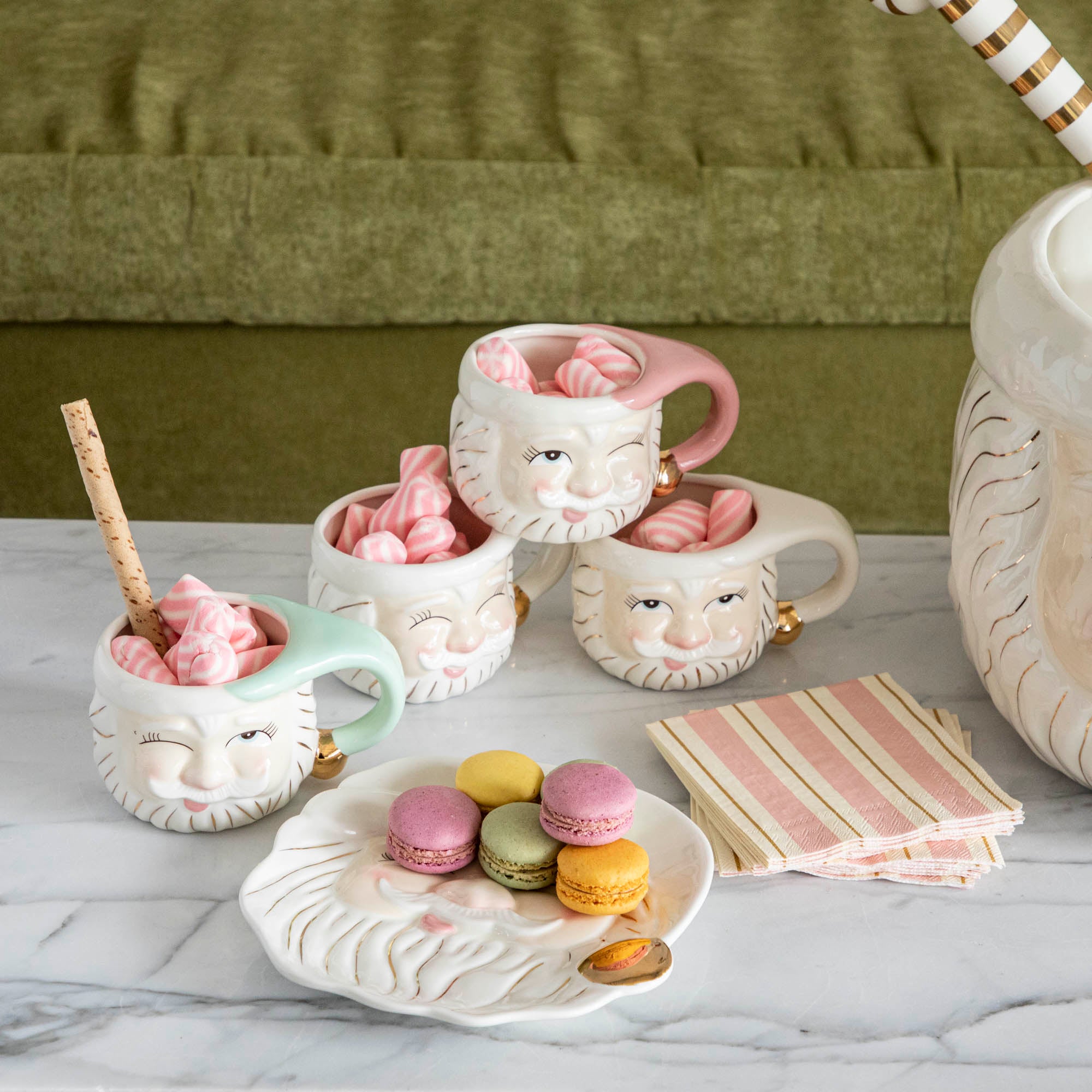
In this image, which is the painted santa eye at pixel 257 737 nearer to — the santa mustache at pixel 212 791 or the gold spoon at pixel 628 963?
the santa mustache at pixel 212 791

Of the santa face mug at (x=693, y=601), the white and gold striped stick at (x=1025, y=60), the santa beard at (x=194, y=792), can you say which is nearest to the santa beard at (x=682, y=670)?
the santa face mug at (x=693, y=601)

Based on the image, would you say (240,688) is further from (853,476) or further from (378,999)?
(853,476)

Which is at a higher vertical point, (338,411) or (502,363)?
(502,363)

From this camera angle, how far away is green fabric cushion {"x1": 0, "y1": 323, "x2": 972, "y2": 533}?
1.44 m

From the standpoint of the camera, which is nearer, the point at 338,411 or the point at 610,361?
the point at 610,361

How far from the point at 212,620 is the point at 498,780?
0.16 metres

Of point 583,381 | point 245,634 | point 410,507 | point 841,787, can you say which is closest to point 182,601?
point 245,634

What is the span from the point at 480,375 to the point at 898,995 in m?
0.38

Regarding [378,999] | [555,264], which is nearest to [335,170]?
[555,264]

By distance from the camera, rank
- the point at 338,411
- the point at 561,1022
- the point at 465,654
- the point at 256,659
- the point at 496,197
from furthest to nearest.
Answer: the point at 338,411, the point at 496,197, the point at 465,654, the point at 256,659, the point at 561,1022

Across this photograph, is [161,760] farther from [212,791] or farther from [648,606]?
[648,606]

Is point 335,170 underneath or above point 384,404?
above

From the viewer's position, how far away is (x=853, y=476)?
1.51 metres

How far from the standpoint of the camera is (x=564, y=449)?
682 mm
